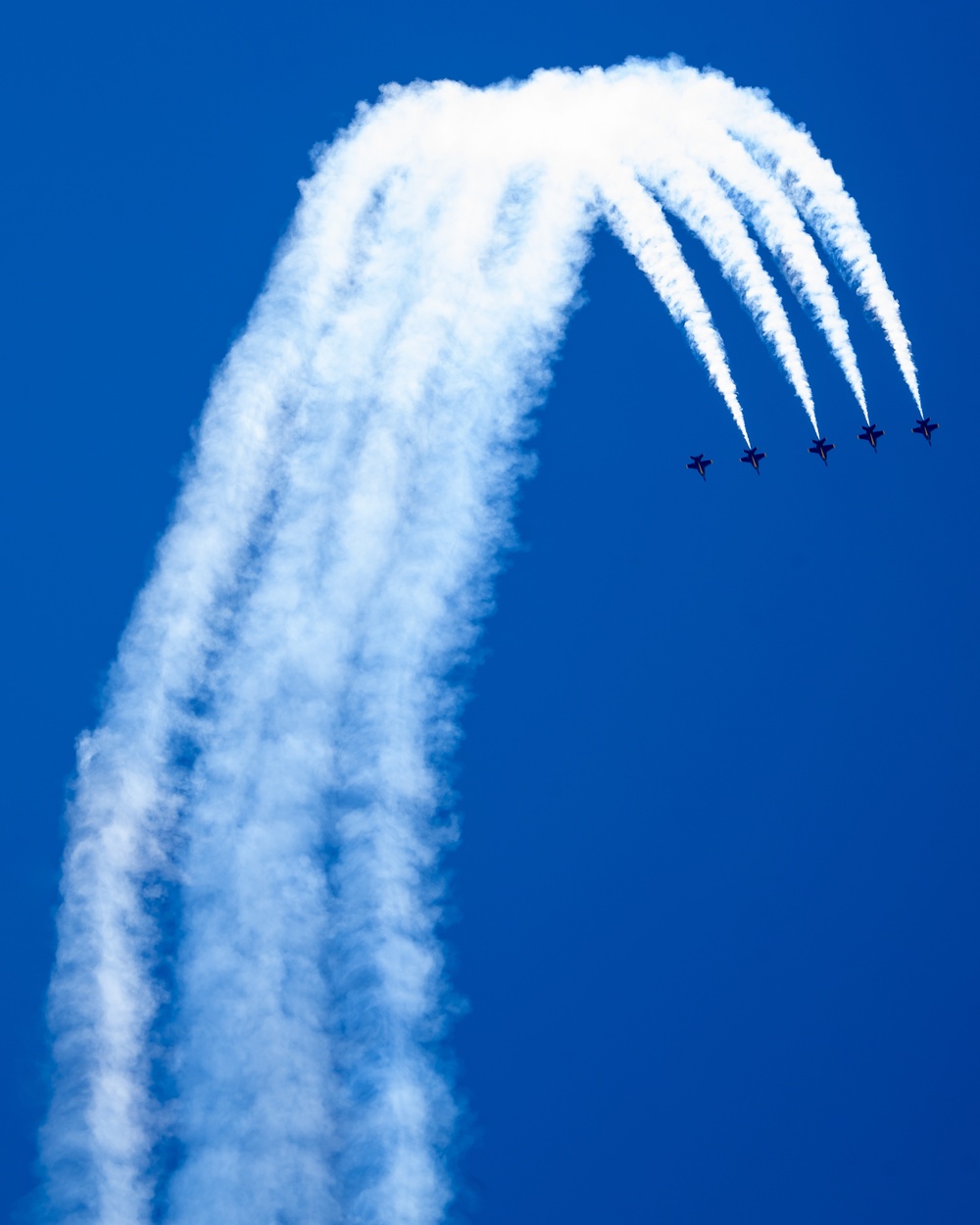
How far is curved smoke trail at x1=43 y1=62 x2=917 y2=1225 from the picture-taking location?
89.8ft

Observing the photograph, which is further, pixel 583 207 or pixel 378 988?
pixel 583 207

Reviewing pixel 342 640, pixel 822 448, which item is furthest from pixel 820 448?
pixel 342 640

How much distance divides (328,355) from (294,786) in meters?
10.4

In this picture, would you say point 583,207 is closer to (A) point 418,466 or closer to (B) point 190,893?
(A) point 418,466

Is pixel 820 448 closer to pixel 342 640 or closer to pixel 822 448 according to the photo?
pixel 822 448

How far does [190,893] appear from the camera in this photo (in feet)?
92.0

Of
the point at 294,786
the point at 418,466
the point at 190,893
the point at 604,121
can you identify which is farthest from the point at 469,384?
the point at 190,893

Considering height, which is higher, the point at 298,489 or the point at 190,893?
the point at 298,489

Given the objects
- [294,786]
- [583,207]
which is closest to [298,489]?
[294,786]

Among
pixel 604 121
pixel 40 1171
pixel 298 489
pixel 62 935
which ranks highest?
pixel 604 121

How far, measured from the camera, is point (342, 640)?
28.4 meters

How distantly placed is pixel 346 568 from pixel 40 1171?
15.7 m

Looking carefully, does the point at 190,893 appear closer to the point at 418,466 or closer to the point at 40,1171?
the point at 40,1171

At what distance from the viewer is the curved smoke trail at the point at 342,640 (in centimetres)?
2738
